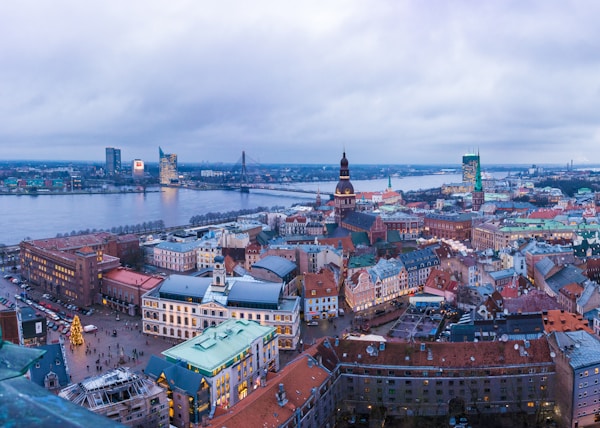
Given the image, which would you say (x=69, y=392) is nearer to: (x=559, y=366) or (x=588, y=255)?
(x=559, y=366)

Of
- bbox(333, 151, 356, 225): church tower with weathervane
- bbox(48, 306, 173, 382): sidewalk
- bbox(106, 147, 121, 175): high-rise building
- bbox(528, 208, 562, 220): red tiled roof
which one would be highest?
bbox(106, 147, 121, 175): high-rise building

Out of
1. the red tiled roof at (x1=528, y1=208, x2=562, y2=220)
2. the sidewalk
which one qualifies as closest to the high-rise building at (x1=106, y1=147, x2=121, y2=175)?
the red tiled roof at (x1=528, y1=208, x2=562, y2=220)

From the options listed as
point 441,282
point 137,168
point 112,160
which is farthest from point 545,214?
point 112,160

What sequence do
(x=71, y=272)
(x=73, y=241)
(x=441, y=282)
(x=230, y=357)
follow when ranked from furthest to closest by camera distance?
(x=73, y=241) < (x=71, y=272) < (x=441, y=282) < (x=230, y=357)

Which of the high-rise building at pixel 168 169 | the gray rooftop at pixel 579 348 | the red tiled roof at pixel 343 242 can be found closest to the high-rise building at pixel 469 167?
the high-rise building at pixel 168 169

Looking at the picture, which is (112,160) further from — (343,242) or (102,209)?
(343,242)

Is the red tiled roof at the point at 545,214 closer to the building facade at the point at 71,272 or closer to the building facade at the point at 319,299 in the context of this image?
the building facade at the point at 319,299

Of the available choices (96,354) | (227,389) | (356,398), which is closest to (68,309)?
(96,354)

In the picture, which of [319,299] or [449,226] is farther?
[449,226]

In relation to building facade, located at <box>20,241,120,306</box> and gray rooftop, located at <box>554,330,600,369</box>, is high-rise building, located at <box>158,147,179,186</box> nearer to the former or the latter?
building facade, located at <box>20,241,120,306</box>
